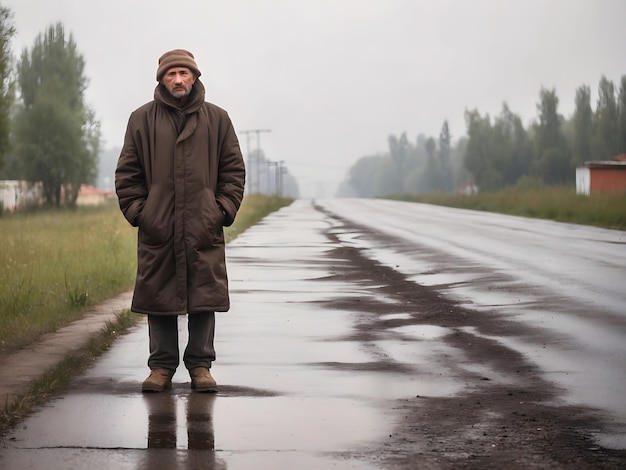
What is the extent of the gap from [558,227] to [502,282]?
18310mm

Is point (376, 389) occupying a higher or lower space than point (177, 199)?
lower

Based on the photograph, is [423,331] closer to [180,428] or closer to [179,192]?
[179,192]

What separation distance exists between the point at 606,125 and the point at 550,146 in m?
5.69

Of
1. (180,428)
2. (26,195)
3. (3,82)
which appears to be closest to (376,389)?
(180,428)

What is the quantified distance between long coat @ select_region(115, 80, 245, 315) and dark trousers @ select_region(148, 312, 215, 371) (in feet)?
0.82

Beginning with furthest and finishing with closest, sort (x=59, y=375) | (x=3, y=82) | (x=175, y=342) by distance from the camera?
(x=3, y=82)
(x=59, y=375)
(x=175, y=342)

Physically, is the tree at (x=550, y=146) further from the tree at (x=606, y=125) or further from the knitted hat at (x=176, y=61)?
the knitted hat at (x=176, y=61)

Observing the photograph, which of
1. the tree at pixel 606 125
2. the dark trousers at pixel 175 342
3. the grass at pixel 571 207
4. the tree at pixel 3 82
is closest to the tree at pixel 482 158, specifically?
the tree at pixel 606 125

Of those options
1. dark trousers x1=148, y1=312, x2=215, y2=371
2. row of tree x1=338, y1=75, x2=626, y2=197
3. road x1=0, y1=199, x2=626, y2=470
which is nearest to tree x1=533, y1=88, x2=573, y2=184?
row of tree x1=338, y1=75, x2=626, y2=197

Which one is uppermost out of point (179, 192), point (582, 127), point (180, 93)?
point (582, 127)

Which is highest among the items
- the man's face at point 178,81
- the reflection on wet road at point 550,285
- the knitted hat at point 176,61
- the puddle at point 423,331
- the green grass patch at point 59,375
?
the knitted hat at point 176,61

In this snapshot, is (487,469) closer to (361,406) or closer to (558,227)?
(361,406)

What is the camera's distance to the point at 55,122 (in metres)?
64.2

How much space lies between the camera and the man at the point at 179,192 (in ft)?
25.6
